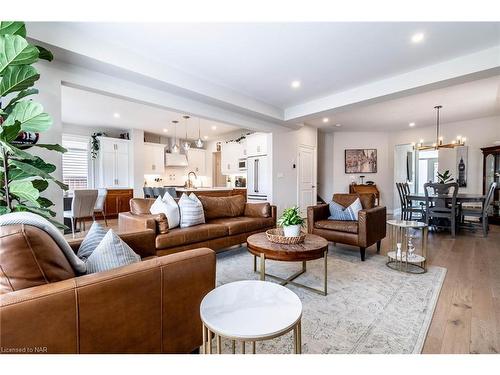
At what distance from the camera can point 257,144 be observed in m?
6.16

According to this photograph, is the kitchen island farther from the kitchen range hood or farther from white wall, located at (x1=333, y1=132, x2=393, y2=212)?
white wall, located at (x1=333, y1=132, x2=393, y2=212)

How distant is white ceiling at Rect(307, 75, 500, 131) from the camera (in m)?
4.27

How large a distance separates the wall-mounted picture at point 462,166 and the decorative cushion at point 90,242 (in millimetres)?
8014

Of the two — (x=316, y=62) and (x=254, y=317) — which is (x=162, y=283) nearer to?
(x=254, y=317)

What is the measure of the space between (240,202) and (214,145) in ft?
16.9

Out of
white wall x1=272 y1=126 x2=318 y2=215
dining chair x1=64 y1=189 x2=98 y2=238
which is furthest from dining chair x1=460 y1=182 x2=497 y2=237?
dining chair x1=64 y1=189 x2=98 y2=238

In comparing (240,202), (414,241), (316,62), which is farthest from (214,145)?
(414,241)

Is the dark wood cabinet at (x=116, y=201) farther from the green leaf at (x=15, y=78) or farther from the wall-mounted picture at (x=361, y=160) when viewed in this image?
the wall-mounted picture at (x=361, y=160)

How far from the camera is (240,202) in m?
4.31

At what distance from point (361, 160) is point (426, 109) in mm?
2628

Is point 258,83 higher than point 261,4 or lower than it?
higher

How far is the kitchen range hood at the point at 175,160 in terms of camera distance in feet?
26.9
